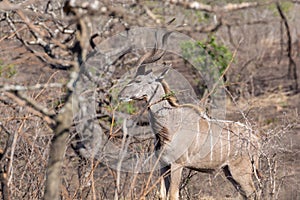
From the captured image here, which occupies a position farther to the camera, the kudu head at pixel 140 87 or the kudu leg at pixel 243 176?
the kudu leg at pixel 243 176

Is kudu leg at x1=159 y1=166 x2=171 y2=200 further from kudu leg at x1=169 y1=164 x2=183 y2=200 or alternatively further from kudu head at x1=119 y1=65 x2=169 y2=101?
kudu head at x1=119 y1=65 x2=169 y2=101

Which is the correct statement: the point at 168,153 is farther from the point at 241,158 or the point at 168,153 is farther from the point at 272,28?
the point at 272,28

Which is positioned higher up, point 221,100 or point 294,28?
point 294,28

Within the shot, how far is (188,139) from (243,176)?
1.87ft

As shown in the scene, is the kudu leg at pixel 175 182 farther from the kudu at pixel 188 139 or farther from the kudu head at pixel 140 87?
the kudu head at pixel 140 87

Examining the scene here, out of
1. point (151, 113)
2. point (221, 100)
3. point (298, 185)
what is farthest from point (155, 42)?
point (221, 100)

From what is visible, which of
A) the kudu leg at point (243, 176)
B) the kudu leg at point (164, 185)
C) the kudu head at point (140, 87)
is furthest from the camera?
the kudu leg at point (243, 176)

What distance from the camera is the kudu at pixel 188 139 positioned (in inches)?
199

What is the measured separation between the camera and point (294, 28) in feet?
57.8

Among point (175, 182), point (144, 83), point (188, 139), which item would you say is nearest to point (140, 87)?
point (144, 83)

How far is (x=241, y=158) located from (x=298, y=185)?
1.17 m

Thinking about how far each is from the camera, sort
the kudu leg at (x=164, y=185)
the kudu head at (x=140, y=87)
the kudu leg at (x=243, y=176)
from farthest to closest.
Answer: the kudu leg at (x=243, y=176) < the kudu head at (x=140, y=87) < the kudu leg at (x=164, y=185)

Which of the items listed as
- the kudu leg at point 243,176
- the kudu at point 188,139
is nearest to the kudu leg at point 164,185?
the kudu at point 188,139

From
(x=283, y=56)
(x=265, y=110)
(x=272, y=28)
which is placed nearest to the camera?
(x=265, y=110)
